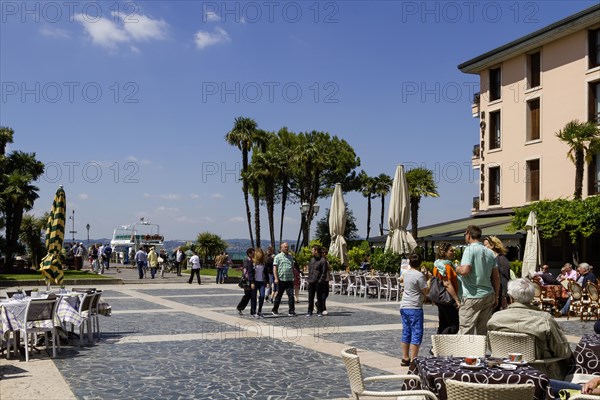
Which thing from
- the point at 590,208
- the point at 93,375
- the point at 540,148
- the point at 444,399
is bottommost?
the point at 93,375

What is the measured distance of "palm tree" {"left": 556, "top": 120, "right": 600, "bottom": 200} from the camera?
29125 millimetres

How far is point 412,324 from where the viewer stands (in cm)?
938

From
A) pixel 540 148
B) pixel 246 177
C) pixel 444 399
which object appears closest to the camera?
pixel 444 399

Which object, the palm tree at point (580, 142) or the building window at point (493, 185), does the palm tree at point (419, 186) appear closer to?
the building window at point (493, 185)

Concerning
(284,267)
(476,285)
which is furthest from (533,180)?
(476,285)

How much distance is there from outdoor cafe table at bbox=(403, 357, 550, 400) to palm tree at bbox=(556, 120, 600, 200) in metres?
26.2

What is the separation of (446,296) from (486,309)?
1.04 m

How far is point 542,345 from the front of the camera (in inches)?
241

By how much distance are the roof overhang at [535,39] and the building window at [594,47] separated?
45 cm

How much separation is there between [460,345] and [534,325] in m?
0.70

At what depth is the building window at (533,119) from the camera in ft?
116

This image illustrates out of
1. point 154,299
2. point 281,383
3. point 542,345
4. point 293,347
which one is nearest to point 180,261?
point 154,299

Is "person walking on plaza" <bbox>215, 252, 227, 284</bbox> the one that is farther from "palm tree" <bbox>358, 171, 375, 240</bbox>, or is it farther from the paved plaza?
"palm tree" <bbox>358, 171, 375, 240</bbox>

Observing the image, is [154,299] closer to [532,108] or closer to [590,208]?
[590,208]
